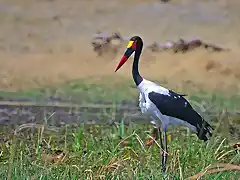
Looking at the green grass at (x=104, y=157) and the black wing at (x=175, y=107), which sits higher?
the black wing at (x=175, y=107)

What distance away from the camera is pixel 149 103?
433 cm

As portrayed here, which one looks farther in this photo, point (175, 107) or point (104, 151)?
point (175, 107)

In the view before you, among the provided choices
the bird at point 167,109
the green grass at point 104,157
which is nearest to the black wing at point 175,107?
the bird at point 167,109

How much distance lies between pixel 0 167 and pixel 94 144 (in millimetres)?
1277

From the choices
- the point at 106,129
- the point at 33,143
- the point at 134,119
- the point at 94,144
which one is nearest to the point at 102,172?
the point at 33,143

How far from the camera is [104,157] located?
320cm

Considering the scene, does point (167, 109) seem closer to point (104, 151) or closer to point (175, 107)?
point (175, 107)

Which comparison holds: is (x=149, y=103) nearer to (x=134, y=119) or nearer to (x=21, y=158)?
(x=134, y=119)

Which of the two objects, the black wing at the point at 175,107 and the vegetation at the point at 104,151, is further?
the black wing at the point at 175,107

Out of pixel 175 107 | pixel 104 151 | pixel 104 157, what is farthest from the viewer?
pixel 175 107

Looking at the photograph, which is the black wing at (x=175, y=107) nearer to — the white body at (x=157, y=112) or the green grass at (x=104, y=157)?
the white body at (x=157, y=112)

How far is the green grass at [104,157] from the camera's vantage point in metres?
2.33

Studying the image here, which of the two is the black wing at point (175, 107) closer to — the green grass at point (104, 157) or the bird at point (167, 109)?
the bird at point (167, 109)

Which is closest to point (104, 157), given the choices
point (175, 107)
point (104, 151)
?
point (104, 151)
